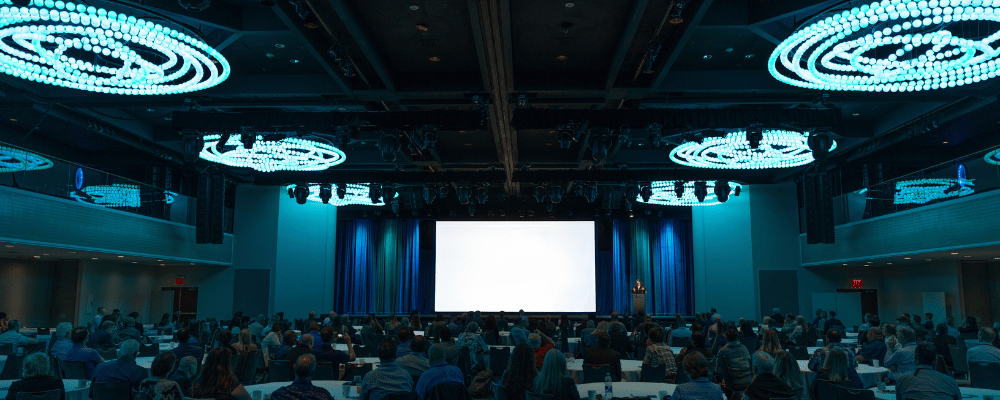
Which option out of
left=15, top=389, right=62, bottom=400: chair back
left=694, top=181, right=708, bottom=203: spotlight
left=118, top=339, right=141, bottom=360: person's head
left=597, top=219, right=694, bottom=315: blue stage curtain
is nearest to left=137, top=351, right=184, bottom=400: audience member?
left=15, top=389, right=62, bottom=400: chair back

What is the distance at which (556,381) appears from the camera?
5.37 m

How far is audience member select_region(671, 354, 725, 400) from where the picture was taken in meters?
5.16

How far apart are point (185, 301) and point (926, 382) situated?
2211 cm

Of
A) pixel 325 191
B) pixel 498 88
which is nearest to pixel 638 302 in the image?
pixel 325 191

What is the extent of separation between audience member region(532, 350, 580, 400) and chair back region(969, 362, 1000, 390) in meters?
5.60

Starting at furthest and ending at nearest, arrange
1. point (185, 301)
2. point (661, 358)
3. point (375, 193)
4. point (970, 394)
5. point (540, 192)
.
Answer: point (185, 301) < point (540, 192) < point (375, 193) < point (661, 358) < point (970, 394)

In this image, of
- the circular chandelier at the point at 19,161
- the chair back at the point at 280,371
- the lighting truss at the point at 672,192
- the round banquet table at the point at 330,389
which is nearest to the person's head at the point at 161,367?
the round banquet table at the point at 330,389

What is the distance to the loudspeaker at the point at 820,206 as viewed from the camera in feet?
55.7

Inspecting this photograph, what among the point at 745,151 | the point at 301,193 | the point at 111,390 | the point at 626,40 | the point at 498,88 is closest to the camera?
the point at 111,390

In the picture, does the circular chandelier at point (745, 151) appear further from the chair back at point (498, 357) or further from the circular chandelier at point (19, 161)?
the circular chandelier at point (19, 161)

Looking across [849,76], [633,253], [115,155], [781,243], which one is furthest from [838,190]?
[115,155]

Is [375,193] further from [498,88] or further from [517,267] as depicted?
[517,267]

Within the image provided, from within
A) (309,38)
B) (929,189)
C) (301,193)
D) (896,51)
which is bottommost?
(929,189)

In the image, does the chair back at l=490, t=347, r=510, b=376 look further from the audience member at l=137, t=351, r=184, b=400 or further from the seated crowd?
the audience member at l=137, t=351, r=184, b=400
